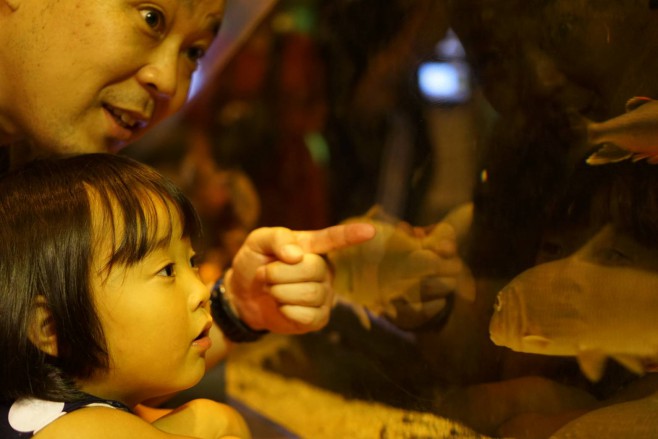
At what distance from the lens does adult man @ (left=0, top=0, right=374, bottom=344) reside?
1150 millimetres

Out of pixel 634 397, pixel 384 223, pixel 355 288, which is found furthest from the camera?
pixel 355 288

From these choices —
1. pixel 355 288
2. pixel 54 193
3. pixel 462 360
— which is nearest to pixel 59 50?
pixel 54 193

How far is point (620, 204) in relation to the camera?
0.82 meters

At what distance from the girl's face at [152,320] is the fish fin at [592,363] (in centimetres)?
51

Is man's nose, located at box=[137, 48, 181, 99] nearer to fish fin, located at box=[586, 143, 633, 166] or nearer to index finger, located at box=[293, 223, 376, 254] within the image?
index finger, located at box=[293, 223, 376, 254]

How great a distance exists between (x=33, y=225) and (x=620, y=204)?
761 mm

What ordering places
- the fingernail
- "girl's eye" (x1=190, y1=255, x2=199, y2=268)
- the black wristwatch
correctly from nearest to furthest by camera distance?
"girl's eye" (x1=190, y1=255, x2=199, y2=268)
the fingernail
the black wristwatch

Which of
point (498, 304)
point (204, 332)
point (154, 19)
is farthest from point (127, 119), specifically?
point (498, 304)

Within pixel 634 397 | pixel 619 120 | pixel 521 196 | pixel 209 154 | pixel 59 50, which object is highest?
pixel 59 50

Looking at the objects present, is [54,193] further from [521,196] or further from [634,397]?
[634,397]

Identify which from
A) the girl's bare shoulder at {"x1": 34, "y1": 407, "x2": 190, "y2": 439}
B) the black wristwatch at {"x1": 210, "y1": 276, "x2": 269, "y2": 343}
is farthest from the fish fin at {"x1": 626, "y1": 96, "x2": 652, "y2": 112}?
the black wristwatch at {"x1": 210, "y1": 276, "x2": 269, "y2": 343}

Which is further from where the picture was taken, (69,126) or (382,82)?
(382,82)

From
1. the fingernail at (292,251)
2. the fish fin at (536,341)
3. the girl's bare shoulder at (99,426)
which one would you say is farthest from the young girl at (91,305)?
the fish fin at (536,341)

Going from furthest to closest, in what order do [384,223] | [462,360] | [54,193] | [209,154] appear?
[209,154], [384,223], [462,360], [54,193]
